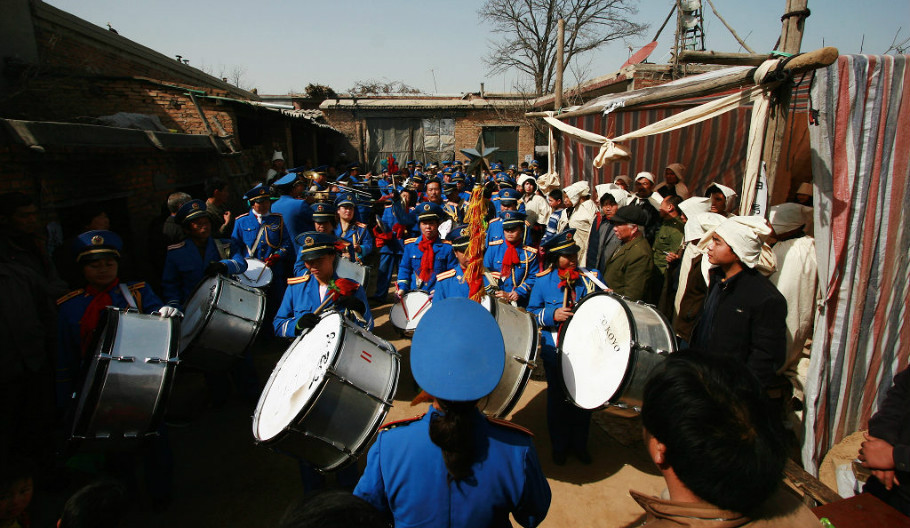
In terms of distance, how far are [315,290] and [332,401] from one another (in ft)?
5.44

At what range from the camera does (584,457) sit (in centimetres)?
399

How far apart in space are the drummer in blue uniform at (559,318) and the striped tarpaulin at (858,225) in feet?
5.50

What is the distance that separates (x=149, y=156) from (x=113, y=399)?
5917mm

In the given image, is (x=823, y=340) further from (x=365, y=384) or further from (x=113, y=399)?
(x=113, y=399)

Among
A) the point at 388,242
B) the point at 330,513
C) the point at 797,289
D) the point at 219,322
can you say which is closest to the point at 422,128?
the point at 388,242

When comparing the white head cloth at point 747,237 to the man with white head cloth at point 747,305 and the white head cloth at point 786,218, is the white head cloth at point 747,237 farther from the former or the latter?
the white head cloth at point 786,218

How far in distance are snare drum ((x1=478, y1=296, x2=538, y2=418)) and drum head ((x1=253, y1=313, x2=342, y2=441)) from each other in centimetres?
103

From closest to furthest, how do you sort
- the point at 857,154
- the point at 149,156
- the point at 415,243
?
the point at 857,154
the point at 415,243
the point at 149,156

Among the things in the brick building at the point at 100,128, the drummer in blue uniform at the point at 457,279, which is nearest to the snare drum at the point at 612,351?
the drummer in blue uniform at the point at 457,279

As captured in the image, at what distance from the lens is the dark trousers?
3867 millimetres

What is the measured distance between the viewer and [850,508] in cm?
201

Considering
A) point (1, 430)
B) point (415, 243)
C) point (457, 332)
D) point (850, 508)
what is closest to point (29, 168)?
point (1, 430)

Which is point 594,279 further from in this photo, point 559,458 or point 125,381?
point 125,381

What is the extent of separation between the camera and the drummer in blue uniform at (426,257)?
5.95 meters
